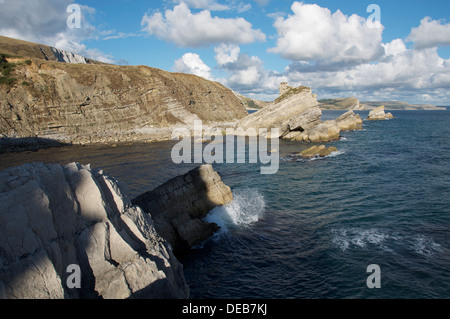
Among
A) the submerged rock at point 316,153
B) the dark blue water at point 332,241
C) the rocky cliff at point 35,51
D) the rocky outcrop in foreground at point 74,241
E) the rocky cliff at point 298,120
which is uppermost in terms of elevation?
the rocky cliff at point 35,51

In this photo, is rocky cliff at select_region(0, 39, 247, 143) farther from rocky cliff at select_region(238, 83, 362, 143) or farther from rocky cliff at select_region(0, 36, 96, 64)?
rocky cliff at select_region(0, 36, 96, 64)

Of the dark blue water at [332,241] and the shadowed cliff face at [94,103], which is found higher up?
the shadowed cliff face at [94,103]

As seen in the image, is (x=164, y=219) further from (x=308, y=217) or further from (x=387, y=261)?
(x=387, y=261)

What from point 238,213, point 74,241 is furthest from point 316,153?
point 74,241

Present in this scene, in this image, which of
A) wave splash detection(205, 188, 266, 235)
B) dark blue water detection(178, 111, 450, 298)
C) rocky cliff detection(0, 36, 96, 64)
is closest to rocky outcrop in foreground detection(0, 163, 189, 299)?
dark blue water detection(178, 111, 450, 298)

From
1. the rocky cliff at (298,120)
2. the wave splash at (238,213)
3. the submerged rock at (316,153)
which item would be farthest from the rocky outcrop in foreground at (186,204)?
the rocky cliff at (298,120)

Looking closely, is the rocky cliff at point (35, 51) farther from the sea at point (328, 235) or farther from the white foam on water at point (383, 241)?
the white foam on water at point (383, 241)

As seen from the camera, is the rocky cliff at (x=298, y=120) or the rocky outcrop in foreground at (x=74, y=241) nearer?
the rocky outcrop in foreground at (x=74, y=241)
